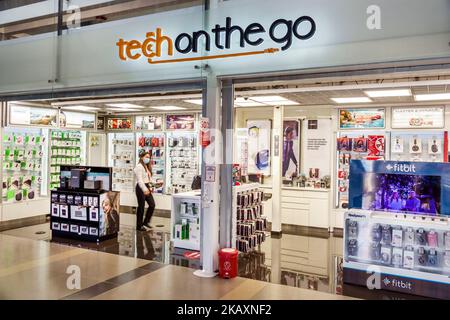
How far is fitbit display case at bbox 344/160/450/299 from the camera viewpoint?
4.71 m

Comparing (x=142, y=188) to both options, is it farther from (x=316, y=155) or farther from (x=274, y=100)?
(x=316, y=155)

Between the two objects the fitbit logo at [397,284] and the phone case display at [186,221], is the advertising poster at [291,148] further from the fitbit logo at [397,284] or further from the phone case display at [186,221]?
the fitbit logo at [397,284]

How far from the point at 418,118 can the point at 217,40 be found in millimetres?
4689

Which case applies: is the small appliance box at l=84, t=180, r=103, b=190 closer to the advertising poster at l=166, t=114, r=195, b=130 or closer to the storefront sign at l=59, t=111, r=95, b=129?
the storefront sign at l=59, t=111, r=95, b=129

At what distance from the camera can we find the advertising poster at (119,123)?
11.2 meters

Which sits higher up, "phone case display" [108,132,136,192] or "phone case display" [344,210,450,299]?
"phone case display" [108,132,136,192]

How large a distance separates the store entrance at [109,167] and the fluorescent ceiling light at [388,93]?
117 inches

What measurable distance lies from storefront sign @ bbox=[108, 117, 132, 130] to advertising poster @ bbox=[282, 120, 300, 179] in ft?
15.0

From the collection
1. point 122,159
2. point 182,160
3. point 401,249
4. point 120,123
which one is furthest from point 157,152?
point 401,249

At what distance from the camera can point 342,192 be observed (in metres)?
8.42

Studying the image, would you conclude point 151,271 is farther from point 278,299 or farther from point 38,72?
point 38,72

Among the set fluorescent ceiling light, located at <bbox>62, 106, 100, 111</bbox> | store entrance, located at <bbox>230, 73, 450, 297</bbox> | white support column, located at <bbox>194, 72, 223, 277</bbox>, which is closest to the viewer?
white support column, located at <bbox>194, 72, 223, 277</bbox>

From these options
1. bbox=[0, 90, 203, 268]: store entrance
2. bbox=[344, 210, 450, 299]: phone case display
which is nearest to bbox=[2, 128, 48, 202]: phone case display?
bbox=[0, 90, 203, 268]: store entrance
